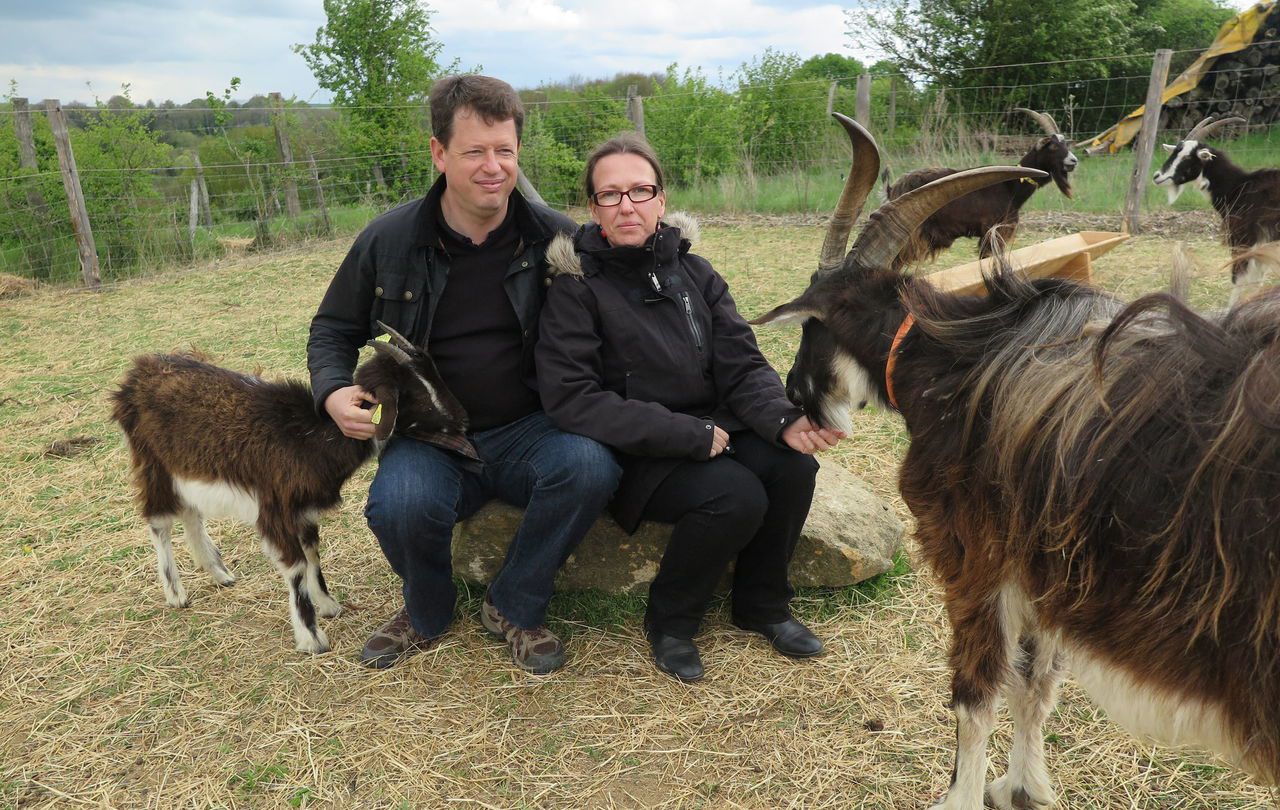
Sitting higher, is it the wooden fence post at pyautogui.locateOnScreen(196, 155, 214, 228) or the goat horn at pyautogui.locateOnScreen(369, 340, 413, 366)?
the wooden fence post at pyautogui.locateOnScreen(196, 155, 214, 228)

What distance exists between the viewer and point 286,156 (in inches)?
545

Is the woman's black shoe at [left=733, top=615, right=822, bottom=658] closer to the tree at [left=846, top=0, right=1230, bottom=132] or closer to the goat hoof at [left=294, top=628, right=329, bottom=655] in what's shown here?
the goat hoof at [left=294, top=628, right=329, bottom=655]

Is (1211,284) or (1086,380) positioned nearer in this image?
(1086,380)

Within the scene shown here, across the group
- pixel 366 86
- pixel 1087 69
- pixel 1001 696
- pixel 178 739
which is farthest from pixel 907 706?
pixel 1087 69

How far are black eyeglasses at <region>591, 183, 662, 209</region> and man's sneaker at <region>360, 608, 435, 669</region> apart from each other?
1.86m

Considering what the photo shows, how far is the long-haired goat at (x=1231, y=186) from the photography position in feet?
24.4

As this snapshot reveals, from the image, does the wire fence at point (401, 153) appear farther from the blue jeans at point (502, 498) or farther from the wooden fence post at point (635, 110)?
the blue jeans at point (502, 498)

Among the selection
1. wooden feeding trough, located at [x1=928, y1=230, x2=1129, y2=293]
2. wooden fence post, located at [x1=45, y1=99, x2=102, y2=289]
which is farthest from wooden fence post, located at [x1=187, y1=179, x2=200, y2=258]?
wooden feeding trough, located at [x1=928, y1=230, x2=1129, y2=293]

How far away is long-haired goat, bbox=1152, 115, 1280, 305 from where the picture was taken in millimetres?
7430

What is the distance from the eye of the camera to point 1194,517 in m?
1.63

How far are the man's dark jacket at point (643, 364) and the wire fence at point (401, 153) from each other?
8.28m

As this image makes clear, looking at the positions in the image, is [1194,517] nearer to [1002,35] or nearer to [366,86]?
[366,86]

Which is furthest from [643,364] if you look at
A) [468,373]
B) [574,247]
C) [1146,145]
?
[1146,145]

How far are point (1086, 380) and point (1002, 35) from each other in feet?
68.1
